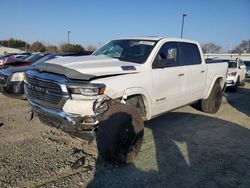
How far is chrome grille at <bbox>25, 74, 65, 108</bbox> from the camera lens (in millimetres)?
3778

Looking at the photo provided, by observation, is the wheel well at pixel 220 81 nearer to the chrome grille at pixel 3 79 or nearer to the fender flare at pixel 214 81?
the fender flare at pixel 214 81

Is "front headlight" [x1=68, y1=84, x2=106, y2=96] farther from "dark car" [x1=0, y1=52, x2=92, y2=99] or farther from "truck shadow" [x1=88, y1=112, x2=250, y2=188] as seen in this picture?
"dark car" [x1=0, y1=52, x2=92, y2=99]

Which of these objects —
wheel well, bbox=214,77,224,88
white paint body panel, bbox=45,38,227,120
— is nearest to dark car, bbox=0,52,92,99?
white paint body panel, bbox=45,38,227,120

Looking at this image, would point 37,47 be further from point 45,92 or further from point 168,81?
point 45,92

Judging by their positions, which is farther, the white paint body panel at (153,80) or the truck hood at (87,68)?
the white paint body panel at (153,80)

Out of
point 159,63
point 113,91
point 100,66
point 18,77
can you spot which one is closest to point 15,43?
point 18,77

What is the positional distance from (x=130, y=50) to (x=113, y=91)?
155cm

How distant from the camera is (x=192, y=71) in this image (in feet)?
19.6

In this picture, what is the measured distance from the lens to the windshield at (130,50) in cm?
494

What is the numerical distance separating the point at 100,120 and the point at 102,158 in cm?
71

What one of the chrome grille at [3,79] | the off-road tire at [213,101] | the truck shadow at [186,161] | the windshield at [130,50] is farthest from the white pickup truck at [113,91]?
the chrome grille at [3,79]

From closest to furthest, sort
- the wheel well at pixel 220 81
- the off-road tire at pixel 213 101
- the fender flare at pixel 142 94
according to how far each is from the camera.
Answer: the fender flare at pixel 142 94 < the off-road tire at pixel 213 101 < the wheel well at pixel 220 81

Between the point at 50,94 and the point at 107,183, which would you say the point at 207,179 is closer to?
the point at 107,183

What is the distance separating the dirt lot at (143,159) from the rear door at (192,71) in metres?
0.80
